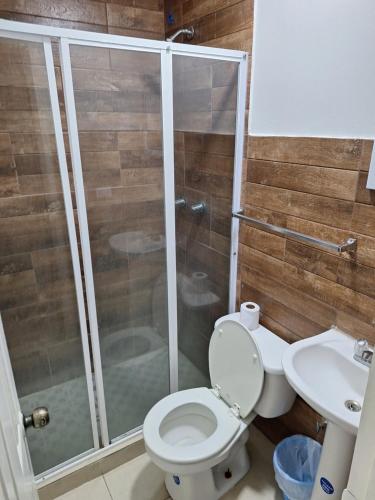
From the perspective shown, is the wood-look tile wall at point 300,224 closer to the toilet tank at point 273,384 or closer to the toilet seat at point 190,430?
the toilet tank at point 273,384

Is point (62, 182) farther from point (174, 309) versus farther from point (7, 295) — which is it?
point (174, 309)

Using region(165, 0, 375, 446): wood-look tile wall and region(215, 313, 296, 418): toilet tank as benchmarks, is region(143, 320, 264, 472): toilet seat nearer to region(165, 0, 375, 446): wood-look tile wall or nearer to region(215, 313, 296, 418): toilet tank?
region(215, 313, 296, 418): toilet tank

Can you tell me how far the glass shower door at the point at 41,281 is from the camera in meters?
1.51

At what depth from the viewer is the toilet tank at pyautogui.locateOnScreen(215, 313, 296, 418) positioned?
1488mm

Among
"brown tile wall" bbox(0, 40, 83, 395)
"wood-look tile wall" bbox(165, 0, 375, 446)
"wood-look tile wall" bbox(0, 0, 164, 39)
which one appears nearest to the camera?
"wood-look tile wall" bbox(165, 0, 375, 446)

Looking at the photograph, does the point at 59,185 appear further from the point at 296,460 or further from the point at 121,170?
the point at 296,460

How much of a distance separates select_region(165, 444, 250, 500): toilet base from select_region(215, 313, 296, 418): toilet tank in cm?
32

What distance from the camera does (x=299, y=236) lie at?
1.46m

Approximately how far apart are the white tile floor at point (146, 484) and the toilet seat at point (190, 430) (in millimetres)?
273

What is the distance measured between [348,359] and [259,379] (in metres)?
0.42

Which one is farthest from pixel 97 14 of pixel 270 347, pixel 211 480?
pixel 211 480

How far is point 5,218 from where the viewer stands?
5.54 feet

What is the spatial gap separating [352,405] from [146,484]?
114 cm

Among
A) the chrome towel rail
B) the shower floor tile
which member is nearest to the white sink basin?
the chrome towel rail
